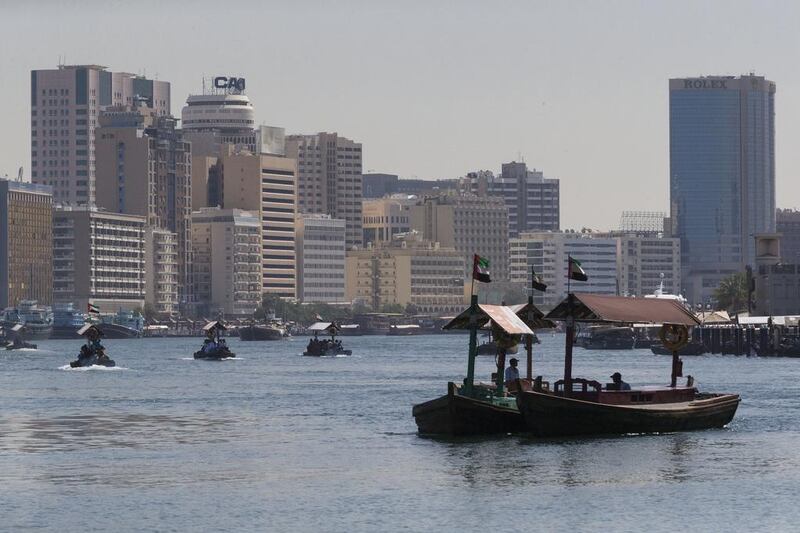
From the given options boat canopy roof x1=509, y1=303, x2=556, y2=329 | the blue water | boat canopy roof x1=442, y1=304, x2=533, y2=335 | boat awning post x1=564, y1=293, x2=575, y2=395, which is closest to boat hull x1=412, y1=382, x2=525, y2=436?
the blue water

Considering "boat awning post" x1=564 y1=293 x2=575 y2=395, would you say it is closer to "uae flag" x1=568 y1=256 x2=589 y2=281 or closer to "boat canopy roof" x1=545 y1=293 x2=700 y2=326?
"boat canopy roof" x1=545 y1=293 x2=700 y2=326

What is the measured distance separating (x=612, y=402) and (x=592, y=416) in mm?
2327

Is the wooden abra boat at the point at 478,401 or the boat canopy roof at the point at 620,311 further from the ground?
the boat canopy roof at the point at 620,311

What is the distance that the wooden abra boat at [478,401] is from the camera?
279ft

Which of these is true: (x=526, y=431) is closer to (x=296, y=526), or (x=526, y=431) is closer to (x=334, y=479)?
→ (x=334, y=479)

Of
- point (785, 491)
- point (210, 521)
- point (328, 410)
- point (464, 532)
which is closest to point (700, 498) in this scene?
point (785, 491)

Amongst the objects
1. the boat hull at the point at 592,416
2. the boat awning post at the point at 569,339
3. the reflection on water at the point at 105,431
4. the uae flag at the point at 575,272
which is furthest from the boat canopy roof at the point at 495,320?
the reflection on water at the point at 105,431

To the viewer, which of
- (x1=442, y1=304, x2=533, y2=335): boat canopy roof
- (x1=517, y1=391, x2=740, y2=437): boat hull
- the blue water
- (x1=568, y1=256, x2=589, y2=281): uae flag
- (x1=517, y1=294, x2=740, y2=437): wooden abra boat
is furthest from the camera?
(x1=568, y1=256, x2=589, y2=281): uae flag

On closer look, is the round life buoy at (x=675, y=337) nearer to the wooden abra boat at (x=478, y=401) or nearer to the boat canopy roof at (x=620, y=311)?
the boat canopy roof at (x=620, y=311)

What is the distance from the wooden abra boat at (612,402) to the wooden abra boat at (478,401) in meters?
1.20

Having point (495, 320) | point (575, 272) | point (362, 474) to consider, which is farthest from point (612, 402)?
point (362, 474)

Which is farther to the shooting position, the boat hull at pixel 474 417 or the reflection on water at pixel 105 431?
the reflection on water at pixel 105 431

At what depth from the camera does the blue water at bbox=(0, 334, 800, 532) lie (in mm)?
63594

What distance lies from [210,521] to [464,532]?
7880 millimetres
